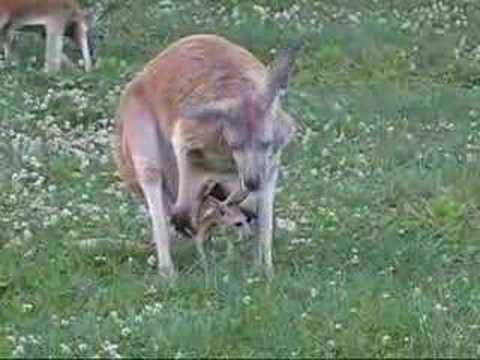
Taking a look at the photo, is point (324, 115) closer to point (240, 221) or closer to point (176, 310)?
point (240, 221)

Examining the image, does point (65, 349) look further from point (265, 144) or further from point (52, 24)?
point (52, 24)

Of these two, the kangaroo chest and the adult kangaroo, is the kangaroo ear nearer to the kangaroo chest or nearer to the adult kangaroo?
the adult kangaroo

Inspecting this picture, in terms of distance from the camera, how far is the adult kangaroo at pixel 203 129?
7.74m

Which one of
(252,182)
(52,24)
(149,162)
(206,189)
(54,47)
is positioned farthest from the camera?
(52,24)

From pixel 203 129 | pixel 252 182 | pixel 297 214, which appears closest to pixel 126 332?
pixel 252 182

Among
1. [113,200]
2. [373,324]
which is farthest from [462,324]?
[113,200]

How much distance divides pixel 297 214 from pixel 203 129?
1.78 metres

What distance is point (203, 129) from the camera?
7.85 metres

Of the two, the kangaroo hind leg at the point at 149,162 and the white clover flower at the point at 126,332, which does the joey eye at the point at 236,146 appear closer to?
the kangaroo hind leg at the point at 149,162

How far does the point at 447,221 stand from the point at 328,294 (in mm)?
2332

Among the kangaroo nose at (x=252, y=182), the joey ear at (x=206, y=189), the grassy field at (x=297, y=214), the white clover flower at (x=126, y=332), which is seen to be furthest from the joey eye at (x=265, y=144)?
the white clover flower at (x=126, y=332)

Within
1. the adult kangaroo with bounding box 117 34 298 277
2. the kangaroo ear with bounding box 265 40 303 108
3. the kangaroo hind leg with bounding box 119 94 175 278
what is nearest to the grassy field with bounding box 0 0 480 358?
the kangaroo hind leg with bounding box 119 94 175 278

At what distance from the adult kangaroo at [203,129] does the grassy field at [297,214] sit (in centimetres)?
31

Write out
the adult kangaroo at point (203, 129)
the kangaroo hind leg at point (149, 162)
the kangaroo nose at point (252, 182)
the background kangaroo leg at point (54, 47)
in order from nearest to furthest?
the kangaroo nose at point (252, 182)
the adult kangaroo at point (203, 129)
the kangaroo hind leg at point (149, 162)
the background kangaroo leg at point (54, 47)
